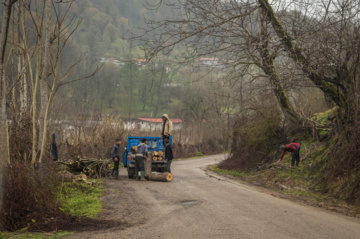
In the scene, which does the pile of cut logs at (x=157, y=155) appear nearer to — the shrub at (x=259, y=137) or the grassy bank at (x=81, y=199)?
the grassy bank at (x=81, y=199)

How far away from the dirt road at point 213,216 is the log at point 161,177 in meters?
2.77

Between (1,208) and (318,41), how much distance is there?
1195 cm

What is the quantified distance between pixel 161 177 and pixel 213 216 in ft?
25.3

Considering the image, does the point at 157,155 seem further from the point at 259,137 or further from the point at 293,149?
the point at 259,137

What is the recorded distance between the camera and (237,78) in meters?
18.6

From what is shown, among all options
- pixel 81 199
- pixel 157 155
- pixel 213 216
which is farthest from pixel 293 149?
pixel 81 199

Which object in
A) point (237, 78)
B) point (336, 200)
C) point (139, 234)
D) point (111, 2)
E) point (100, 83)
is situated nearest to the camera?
point (139, 234)

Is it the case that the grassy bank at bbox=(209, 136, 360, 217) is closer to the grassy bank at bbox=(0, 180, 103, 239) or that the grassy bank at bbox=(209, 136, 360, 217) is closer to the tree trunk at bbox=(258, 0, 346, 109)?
the tree trunk at bbox=(258, 0, 346, 109)

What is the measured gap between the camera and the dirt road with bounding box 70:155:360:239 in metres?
Answer: 7.66

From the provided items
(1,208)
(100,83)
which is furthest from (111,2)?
(1,208)

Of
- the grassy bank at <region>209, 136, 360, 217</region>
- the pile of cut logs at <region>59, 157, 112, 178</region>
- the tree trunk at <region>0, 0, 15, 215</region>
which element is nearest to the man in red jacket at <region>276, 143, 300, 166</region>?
the grassy bank at <region>209, 136, 360, 217</region>

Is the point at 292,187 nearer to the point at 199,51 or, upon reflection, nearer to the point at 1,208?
the point at 199,51

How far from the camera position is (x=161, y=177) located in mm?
16688

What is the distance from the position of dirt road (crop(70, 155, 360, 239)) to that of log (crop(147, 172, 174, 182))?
9.10 feet
